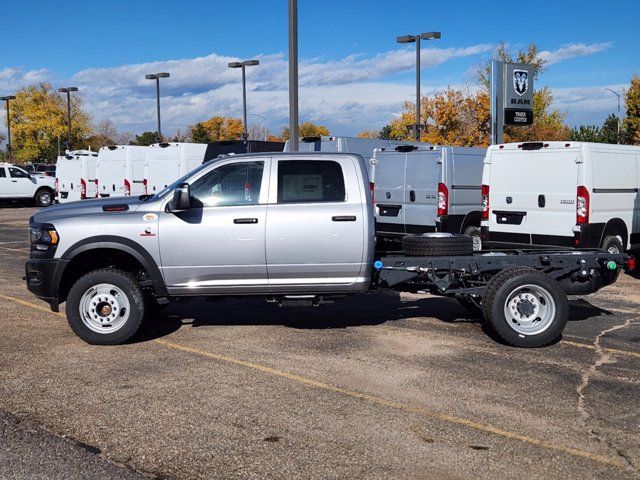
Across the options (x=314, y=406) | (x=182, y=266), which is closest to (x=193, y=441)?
(x=314, y=406)

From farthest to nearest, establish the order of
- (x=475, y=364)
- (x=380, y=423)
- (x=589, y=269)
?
(x=589, y=269) < (x=475, y=364) < (x=380, y=423)

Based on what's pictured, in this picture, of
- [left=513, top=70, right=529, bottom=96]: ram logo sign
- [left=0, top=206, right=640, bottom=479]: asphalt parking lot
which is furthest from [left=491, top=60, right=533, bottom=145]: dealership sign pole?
[left=0, top=206, right=640, bottom=479]: asphalt parking lot

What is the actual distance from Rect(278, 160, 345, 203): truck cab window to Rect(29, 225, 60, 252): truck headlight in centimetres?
234

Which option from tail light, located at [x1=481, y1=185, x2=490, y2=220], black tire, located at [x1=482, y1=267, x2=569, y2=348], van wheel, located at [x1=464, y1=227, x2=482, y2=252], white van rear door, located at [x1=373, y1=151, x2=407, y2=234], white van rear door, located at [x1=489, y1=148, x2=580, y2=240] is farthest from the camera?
white van rear door, located at [x1=373, y1=151, x2=407, y2=234]

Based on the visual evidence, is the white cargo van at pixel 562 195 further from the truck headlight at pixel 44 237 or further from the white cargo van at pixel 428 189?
the truck headlight at pixel 44 237

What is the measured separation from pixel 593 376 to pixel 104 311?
4.80 m

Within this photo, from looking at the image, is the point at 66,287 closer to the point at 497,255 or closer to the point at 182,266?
the point at 182,266

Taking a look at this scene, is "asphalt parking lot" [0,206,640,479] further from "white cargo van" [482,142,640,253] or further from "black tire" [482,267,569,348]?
"white cargo van" [482,142,640,253]

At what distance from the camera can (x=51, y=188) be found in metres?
34.9

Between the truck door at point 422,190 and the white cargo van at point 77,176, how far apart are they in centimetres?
1532

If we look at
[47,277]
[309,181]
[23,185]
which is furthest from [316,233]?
[23,185]

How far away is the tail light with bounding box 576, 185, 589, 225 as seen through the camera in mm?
10695

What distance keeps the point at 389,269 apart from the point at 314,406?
244 cm

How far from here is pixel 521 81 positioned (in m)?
20.7
